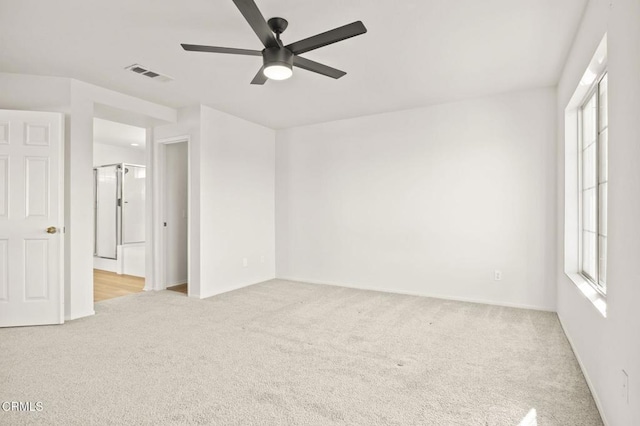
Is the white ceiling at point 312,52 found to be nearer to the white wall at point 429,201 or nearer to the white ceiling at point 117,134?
the white wall at point 429,201

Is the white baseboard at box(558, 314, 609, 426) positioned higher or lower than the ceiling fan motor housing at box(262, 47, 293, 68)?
lower

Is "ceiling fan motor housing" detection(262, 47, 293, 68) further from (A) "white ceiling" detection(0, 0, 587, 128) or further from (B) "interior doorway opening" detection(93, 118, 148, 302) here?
(B) "interior doorway opening" detection(93, 118, 148, 302)

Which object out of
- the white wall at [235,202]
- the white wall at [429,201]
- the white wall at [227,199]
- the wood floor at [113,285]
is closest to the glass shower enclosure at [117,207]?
the wood floor at [113,285]

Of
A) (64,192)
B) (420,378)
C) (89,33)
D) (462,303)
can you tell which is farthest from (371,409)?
(64,192)

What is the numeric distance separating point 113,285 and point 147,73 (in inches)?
135

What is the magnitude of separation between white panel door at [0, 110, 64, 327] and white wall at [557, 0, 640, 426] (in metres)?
4.37

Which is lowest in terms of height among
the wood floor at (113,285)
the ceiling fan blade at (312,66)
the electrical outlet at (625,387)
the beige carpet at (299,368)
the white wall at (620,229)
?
the wood floor at (113,285)

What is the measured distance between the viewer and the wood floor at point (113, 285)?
4.69 meters

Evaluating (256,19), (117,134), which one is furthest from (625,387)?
(117,134)

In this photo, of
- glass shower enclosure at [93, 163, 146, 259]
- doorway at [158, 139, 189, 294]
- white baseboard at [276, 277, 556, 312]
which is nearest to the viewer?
white baseboard at [276, 277, 556, 312]

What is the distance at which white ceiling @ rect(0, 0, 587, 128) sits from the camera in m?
2.34

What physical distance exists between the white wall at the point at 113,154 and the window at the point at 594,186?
7.98m

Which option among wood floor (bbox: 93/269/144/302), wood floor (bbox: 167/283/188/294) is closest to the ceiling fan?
wood floor (bbox: 167/283/188/294)

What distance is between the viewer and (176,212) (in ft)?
17.0
